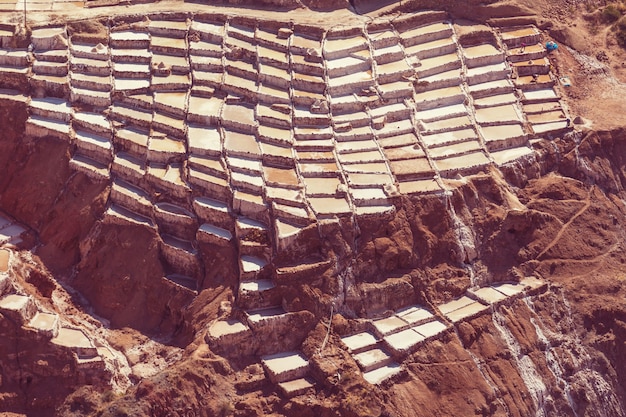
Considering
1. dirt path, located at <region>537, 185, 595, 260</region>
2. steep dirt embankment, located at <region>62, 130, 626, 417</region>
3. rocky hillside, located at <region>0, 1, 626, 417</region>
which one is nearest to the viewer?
steep dirt embankment, located at <region>62, 130, 626, 417</region>

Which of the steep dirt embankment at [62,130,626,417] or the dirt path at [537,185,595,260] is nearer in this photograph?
the steep dirt embankment at [62,130,626,417]

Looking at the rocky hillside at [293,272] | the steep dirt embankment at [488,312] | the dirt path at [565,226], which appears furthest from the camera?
the dirt path at [565,226]

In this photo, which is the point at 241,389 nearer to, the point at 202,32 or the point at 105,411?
the point at 105,411

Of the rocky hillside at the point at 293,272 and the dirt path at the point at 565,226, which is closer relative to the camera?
the rocky hillside at the point at 293,272

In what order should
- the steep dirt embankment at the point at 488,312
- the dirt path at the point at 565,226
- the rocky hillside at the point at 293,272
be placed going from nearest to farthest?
the steep dirt embankment at the point at 488,312 → the rocky hillside at the point at 293,272 → the dirt path at the point at 565,226

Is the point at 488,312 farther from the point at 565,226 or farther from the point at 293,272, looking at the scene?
the point at 293,272

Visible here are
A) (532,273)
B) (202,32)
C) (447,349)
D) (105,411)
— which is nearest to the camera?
(105,411)

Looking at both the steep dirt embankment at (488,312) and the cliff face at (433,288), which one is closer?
the steep dirt embankment at (488,312)

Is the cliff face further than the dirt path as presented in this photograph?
No

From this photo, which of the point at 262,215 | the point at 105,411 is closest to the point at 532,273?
the point at 262,215

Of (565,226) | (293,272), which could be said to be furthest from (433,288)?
(565,226)

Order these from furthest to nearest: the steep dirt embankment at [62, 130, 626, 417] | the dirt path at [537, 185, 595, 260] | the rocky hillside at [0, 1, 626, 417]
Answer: the dirt path at [537, 185, 595, 260]
the rocky hillside at [0, 1, 626, 417]
the steep dirt embankment at [62, 130, 626, 417]
